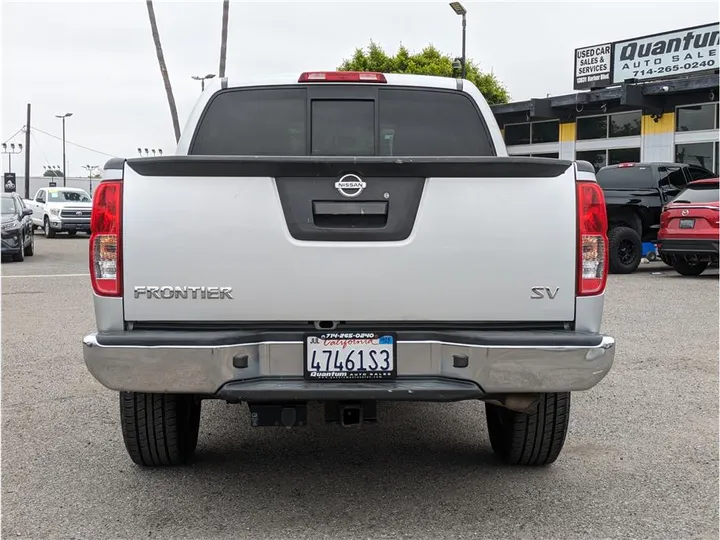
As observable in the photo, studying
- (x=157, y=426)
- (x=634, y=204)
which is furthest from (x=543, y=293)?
(x=634, y=204)

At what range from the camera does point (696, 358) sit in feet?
24.2

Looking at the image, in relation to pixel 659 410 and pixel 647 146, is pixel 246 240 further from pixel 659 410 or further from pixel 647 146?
pixel 647 146

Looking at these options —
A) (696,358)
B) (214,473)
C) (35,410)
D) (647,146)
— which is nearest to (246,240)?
(214,473)

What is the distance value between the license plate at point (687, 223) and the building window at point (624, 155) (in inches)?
574

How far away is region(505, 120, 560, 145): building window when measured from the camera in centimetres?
3128

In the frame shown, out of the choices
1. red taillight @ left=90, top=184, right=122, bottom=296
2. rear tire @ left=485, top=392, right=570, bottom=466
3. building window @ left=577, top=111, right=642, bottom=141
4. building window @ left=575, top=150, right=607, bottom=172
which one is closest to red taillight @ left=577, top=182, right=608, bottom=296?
rear tire @ left=485, top=392, right=570, bottom=466

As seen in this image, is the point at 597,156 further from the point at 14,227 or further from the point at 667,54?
the point at 14,227

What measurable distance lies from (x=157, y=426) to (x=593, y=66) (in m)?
29.3

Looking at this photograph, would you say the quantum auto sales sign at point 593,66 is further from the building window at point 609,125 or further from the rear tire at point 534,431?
the rear tire at point 534,431

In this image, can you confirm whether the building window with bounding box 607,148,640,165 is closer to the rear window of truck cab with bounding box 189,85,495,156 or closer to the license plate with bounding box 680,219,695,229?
the license plate with bounding box 680,219,695,229

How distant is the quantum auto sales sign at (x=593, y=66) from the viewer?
3011 centimetres

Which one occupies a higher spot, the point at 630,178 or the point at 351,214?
the point at 630,178

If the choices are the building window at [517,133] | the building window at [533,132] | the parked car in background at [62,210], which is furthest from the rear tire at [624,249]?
the parked car in background at [62,210]

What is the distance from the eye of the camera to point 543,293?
136 inches
